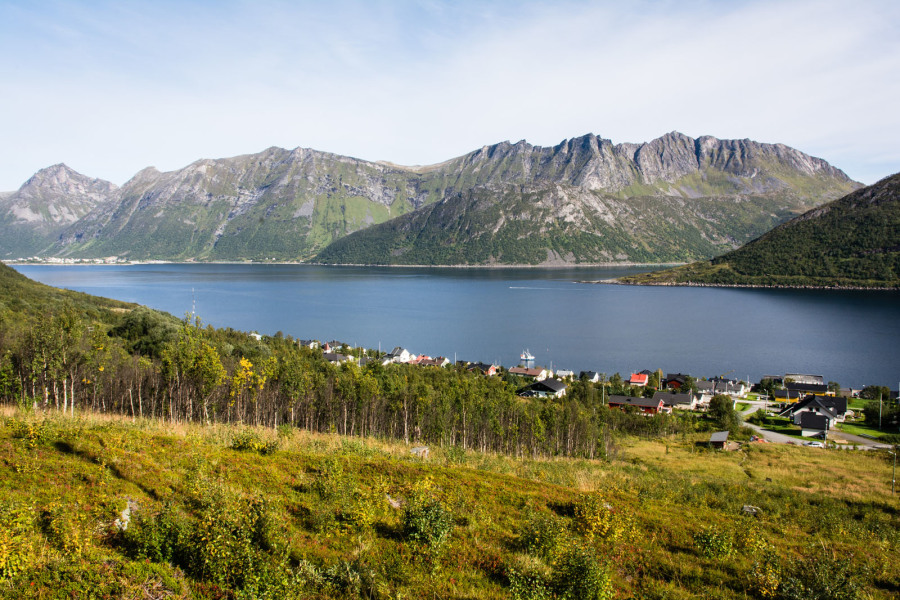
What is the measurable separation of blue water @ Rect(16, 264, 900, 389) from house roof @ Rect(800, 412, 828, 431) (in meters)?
29.5

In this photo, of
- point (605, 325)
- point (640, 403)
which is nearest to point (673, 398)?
point (640, 403)

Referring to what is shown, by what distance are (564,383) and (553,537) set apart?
6100 centimetres

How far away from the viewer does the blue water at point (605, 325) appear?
3578 inches

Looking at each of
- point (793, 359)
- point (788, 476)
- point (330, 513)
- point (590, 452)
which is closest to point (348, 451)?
point (330, 513)

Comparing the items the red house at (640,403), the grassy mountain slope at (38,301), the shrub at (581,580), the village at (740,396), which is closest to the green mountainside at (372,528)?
the shrub at (581,580)

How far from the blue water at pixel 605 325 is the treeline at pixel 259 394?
4731 centimetres

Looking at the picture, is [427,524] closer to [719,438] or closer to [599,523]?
[599,523]

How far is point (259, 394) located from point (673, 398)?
5333 centimetres

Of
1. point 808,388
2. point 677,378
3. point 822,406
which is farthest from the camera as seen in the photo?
point 677,378

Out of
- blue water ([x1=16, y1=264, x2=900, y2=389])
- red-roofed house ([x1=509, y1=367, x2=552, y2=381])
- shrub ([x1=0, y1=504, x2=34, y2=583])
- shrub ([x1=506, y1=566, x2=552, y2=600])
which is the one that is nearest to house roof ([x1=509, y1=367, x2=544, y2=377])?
red-roofed house ([x1=509, y1=367, x2=552, y2=381])

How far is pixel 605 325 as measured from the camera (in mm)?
122688

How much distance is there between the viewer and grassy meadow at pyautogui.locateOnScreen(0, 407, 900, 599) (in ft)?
24.6

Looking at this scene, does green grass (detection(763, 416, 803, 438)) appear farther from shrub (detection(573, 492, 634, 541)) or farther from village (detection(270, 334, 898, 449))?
shrub (detection(573, 492, 634, 541))

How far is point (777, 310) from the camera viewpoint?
14525cm
